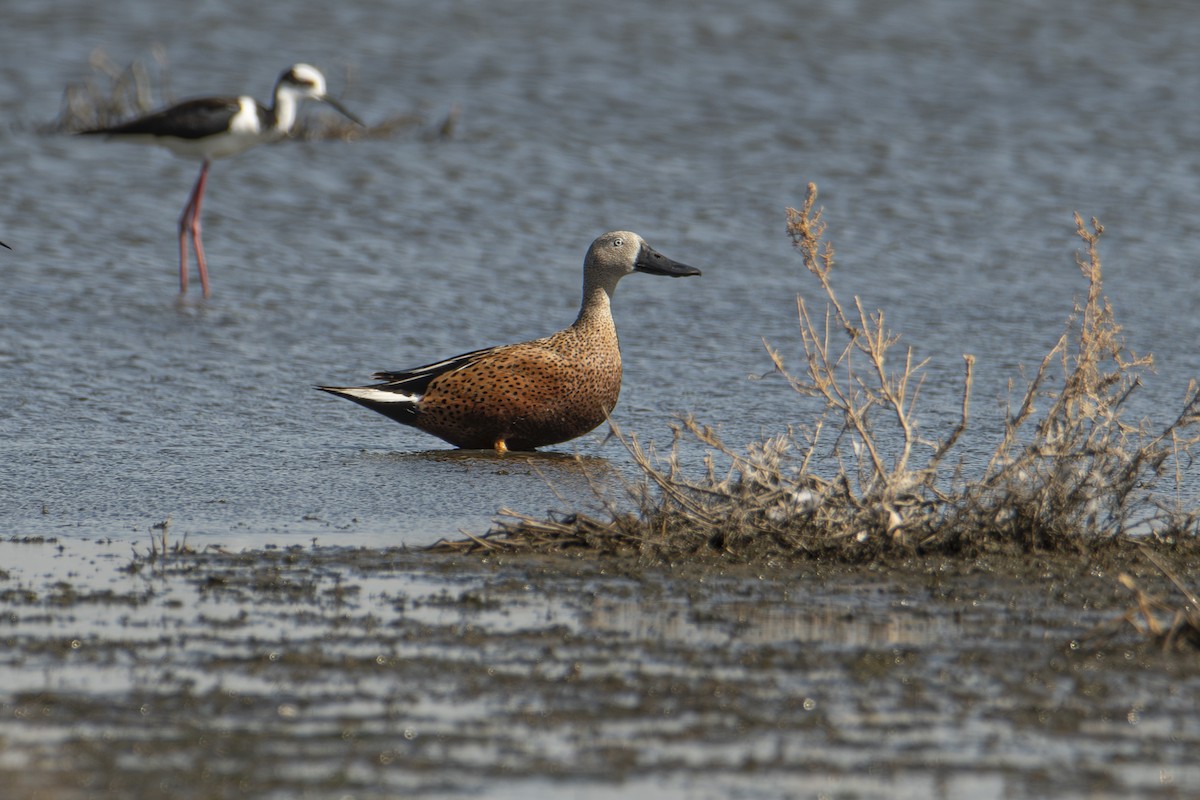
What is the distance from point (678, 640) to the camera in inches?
188

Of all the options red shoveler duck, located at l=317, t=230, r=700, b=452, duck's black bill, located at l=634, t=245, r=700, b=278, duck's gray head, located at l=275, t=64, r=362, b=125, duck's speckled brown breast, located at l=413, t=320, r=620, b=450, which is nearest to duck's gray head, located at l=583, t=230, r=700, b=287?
duck's black bill, located at l=634, t=245, r=700, b=278

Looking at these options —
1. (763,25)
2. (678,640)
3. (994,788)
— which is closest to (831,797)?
(994,788)

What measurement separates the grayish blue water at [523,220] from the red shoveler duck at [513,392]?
0.61 ft

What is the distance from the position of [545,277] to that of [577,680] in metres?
7.65

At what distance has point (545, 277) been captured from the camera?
11.9 meters

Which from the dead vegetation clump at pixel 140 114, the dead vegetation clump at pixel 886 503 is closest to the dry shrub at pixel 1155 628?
the dead vegetation clump at pixel 886 503

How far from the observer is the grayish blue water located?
7.82 m

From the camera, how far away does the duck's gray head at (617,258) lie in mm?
8438

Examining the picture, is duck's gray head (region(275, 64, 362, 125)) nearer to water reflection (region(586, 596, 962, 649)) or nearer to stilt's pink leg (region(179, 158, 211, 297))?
stilt's pink leg (region(179, 158, 211, 297))

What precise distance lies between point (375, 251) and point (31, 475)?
5.79 meters

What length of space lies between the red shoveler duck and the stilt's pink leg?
169 inches

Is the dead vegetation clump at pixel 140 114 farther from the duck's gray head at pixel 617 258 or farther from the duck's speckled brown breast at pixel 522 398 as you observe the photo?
the duck's speckled brown breast at pixel 522 398

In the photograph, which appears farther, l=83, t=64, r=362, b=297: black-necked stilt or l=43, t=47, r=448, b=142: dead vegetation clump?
l=43, t=47, r=448, b=142: dead vegetation clump

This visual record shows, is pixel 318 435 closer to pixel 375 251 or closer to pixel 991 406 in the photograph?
pixel 991 406
